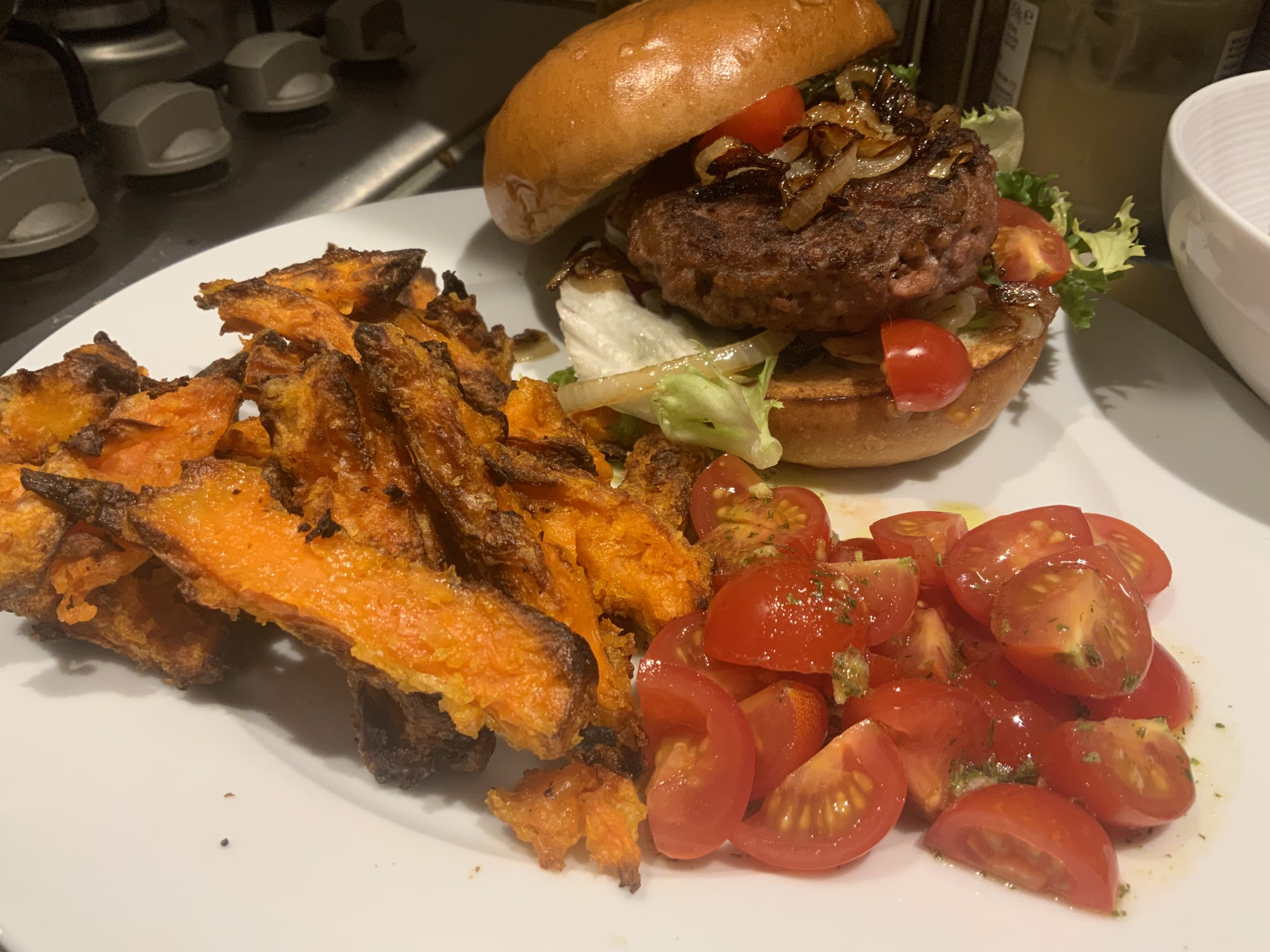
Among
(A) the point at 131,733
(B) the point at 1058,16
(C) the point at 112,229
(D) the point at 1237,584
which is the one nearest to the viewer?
(A) the point at 131,733

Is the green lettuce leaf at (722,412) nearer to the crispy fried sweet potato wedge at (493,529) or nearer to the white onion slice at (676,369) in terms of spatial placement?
the white onion slice at (676,369)

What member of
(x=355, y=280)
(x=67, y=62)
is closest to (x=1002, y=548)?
(x=355, y=280)

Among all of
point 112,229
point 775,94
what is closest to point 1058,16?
point 775,94

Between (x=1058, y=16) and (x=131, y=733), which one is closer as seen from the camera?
(x=131, y=733)

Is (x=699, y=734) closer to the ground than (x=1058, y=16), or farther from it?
closer to the ground

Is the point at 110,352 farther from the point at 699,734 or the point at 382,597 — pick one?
the point at 699,734

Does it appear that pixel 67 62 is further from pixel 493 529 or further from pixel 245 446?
pixel 493 529

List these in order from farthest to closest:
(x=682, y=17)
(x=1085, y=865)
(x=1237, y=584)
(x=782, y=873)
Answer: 1. (x=682, y=17)
2. (x=1237, y=584)
3. (x=782, y=873)
4. (x=1085, y=865)
